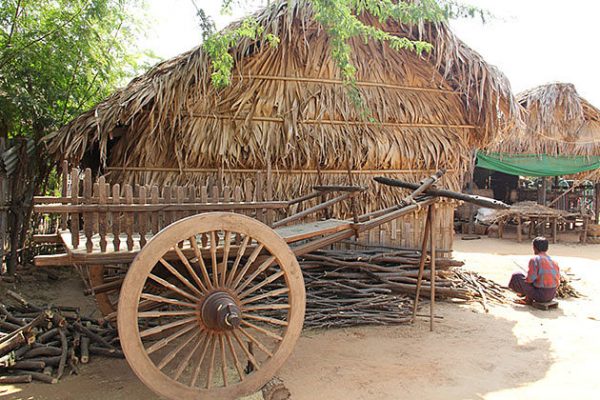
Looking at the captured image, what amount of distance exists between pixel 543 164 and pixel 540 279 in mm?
7039

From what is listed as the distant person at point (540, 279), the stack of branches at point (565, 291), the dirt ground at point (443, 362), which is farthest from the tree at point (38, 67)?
the stack of branches at point (565, 291)

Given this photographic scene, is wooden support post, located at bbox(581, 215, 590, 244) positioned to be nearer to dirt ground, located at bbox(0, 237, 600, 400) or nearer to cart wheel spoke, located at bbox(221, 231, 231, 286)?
dirt ground, located at bbox(0, 237, 600, 400)

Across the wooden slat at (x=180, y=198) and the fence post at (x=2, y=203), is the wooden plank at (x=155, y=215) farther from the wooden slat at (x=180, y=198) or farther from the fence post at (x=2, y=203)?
the fence post at (x=2, y=203)

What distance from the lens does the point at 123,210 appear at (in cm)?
242

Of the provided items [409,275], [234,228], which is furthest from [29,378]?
[409,275]

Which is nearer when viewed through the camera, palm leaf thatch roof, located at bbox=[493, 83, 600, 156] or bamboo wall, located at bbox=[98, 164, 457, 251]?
bamboo wall, located at bbox=[98, 164, 457, 251]

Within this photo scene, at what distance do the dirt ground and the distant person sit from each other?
188 millimetres

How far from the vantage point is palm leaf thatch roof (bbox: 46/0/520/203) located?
462cm

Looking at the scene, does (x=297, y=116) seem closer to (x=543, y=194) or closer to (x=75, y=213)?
(x=75, y=213)

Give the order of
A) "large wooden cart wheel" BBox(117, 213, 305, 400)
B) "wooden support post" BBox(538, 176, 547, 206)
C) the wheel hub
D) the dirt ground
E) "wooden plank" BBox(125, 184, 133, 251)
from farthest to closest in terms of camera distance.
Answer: "wooden support post" BBox(538, 176, 547, 206) < the dirt ground < "wooden plank" BBox(125, 184, 133, 251) < the wheel hub < "large wooden cart wheel" BBox(117, 213, 305, 400)

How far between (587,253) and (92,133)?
9.74 m

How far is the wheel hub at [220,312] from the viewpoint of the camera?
233cm

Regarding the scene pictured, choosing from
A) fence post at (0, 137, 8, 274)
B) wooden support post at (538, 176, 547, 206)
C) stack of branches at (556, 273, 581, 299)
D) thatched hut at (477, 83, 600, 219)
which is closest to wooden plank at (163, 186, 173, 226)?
fence post at (0, 137, 8, 274)

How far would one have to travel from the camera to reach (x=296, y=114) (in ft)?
16.8
